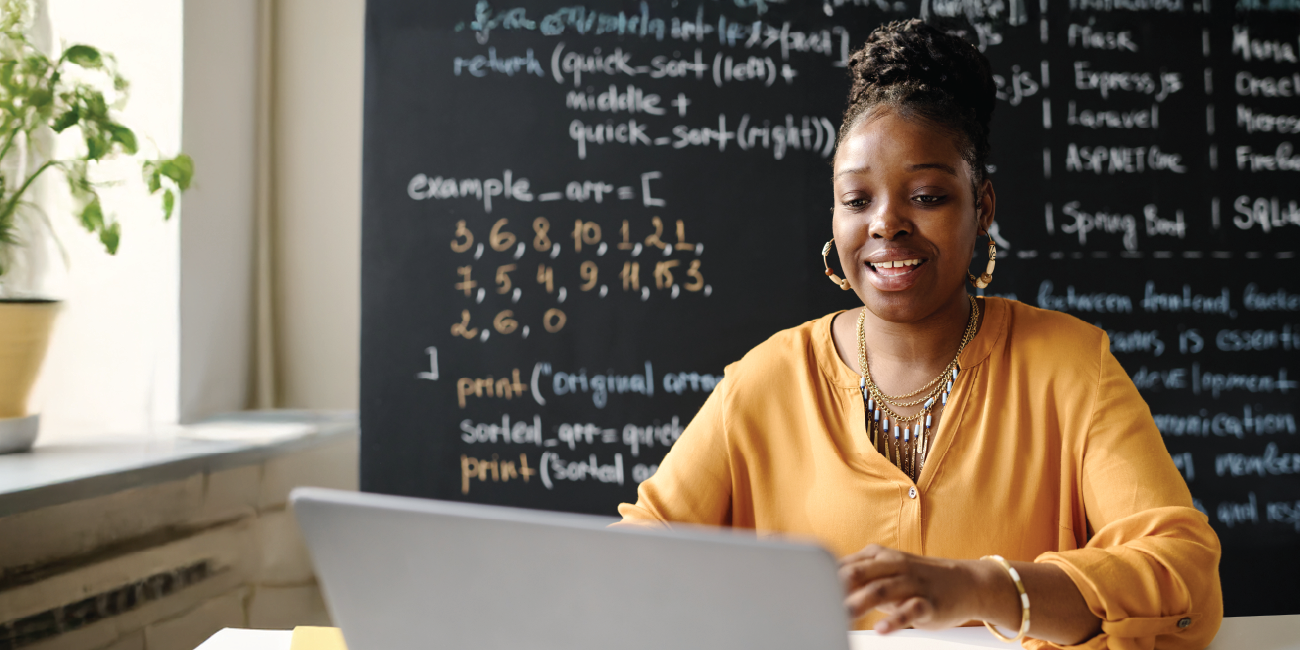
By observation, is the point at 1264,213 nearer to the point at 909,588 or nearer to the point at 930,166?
the point at 930,166

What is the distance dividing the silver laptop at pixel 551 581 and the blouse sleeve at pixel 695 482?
61cm

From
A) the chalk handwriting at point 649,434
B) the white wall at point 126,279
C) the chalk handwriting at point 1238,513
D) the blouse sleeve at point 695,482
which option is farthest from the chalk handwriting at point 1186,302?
the white wall at point 126,279

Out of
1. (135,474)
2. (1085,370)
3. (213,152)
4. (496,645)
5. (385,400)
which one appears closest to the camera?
(496,645)

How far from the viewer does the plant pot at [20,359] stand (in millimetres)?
1506

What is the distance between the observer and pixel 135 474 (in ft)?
5.23

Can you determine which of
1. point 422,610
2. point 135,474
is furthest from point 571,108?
point 422,610

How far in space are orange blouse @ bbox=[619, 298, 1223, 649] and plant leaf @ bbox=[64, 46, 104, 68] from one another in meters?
1.35

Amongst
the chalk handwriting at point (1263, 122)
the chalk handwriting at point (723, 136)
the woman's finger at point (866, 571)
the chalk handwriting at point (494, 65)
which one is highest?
the chalk handwriting at point (494, 65)

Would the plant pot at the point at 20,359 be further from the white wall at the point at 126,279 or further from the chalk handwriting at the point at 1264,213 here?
the chalk handwriting at the point at 1264,213

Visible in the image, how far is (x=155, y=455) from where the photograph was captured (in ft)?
5.56

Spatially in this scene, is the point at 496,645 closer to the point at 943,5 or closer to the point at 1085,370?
the point at 1085,370

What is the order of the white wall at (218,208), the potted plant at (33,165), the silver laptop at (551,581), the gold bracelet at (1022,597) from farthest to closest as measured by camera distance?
the white wall at (218,208)
the potted plant at (33,165)
the gold bracelet at (1022,597)
the silver laptop at (551,581)

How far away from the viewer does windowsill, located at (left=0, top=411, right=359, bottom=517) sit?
4.58 feet

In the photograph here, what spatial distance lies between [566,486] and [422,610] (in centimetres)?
133
